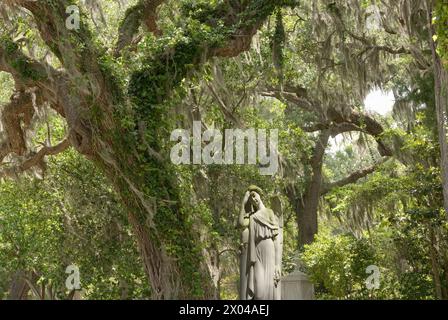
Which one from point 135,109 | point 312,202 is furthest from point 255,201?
point 312,202

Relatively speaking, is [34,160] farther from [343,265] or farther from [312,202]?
[312,202]

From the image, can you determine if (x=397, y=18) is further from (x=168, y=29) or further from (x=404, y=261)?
(x=404, y=261)

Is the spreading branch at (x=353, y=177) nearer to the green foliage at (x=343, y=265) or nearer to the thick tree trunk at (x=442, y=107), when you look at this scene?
the green foliage at (x=343, y=265)

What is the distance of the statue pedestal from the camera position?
11695 millimetres

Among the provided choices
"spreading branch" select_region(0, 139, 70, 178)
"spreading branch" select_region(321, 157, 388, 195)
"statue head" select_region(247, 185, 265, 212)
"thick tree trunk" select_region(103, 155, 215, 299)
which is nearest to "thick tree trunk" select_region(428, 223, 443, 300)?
"thick tree trunk" select_region(103, 155, 215, 299)

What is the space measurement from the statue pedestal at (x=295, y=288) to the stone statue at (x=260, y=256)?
3.23 m

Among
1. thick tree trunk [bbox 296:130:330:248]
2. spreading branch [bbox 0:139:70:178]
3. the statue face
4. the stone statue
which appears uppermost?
thick tree trunk [bbox 296:130:330:248]

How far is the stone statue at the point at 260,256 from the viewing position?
8.30m

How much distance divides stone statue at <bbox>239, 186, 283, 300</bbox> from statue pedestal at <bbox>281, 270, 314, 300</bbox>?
3.23m

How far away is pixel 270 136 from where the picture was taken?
15.0 meters

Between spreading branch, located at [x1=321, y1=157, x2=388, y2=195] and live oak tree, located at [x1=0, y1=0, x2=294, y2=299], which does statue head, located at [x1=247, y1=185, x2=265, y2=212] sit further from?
spreading branch, located at [x1=321, y1=157, x2=388, y2=195]

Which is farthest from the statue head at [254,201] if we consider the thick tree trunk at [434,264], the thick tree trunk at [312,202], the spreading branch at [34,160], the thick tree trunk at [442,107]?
the thick tree trunk at [312,202]
